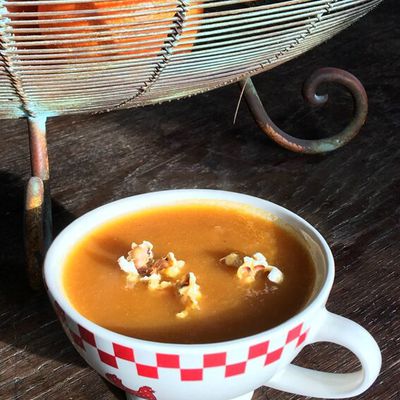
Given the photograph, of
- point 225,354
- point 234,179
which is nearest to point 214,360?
point 225,354

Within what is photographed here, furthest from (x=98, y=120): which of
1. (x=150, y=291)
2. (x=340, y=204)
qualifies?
(x=150, y=291)

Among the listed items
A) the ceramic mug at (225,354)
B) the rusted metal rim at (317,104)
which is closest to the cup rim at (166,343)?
the ceramic mug at (225,354)

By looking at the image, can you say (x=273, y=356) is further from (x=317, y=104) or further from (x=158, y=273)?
(x=317, y=104)

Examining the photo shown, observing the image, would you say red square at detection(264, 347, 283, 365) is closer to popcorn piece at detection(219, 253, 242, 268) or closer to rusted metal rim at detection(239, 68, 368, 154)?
popcorn piece at detection(219, 253, 242, 268)

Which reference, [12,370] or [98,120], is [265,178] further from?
[12,370]

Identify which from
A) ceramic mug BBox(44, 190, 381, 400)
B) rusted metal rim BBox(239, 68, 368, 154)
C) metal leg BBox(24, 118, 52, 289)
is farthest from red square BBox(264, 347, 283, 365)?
rusted metal rim BBox(239, 68, 368, 154)

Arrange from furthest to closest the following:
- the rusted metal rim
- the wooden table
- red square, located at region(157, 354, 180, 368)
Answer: the rusted metal rim → the wooden table → red square, located at region(157, 354, 180, 368)
